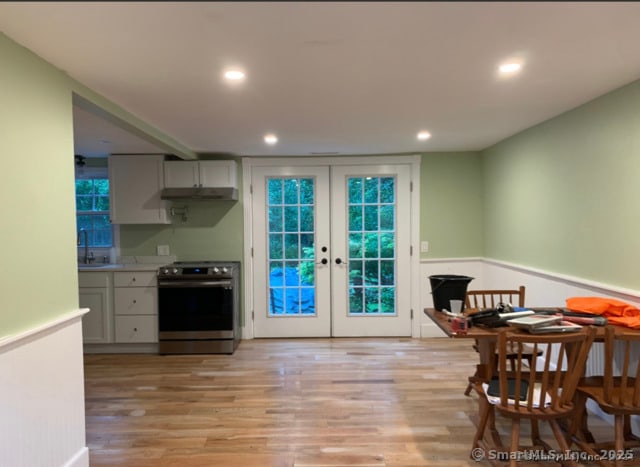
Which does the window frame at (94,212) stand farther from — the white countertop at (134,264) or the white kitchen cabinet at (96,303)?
the white kitchen cabinet at (96,303)

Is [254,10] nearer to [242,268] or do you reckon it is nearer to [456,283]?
[456,283]

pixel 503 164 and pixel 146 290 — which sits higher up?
pixel 503 164

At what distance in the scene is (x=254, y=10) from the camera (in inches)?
56.7

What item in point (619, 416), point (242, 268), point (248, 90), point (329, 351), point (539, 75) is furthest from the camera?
point (242, 268)

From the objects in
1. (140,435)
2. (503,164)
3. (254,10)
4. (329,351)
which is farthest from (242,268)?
(254,10)

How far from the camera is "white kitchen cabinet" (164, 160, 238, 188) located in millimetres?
4273

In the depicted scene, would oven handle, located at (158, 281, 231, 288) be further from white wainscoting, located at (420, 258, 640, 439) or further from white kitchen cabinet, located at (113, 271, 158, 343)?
white wainscoting, located at (420, 258, 640, 439)

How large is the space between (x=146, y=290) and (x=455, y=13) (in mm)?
3795

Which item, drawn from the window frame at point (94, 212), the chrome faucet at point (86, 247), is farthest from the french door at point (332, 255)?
the chrome faucet at point (86, 247)

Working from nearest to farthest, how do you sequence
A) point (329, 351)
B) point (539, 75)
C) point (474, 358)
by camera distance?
point (539, 75) → point (474, 358) → point (329, 351)

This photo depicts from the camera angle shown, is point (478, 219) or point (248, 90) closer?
point (248, 90)

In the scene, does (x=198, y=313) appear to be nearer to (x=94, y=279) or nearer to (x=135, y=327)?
(x=135, y=327)

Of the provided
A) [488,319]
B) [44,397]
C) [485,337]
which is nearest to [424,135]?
[488,319]

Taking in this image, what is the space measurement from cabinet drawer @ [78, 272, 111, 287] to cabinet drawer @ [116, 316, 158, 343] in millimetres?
395
